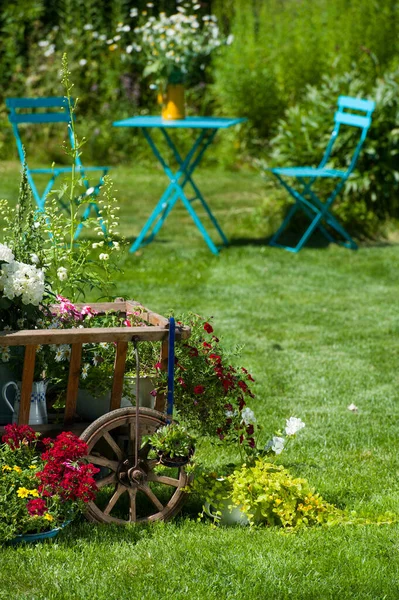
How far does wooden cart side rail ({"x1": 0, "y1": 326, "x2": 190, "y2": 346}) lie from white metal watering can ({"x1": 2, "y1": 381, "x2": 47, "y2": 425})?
0.25 metres

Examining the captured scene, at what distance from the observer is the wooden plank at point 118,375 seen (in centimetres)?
→ 318

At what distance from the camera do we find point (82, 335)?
310 centimetres

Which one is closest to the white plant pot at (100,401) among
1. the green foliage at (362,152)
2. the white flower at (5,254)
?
the white flower at (5,254)

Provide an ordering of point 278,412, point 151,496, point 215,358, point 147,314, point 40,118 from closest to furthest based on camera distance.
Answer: point 151,496
point 215,358
point 147,314
point 278,412
point 40,118

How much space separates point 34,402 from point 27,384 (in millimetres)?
158

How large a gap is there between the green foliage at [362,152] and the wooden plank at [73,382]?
5.82 m

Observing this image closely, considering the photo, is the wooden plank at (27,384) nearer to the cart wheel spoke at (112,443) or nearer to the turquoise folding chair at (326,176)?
the cart wheel spoke at (112,443)

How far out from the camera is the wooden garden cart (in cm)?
310

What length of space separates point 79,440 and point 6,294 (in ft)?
1.71

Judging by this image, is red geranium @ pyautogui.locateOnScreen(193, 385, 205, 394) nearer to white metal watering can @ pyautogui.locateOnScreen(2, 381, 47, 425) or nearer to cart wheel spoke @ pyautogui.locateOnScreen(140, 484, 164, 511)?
cart wheel spoke @ pyautogui.locateOnScreen(140, 484, 164, 511)

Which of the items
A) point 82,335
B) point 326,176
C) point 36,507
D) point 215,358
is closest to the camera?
point 36,507

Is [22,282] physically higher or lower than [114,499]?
higher

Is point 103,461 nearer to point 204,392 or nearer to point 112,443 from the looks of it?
point 112,443

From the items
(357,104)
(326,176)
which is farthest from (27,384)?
(357,104)
